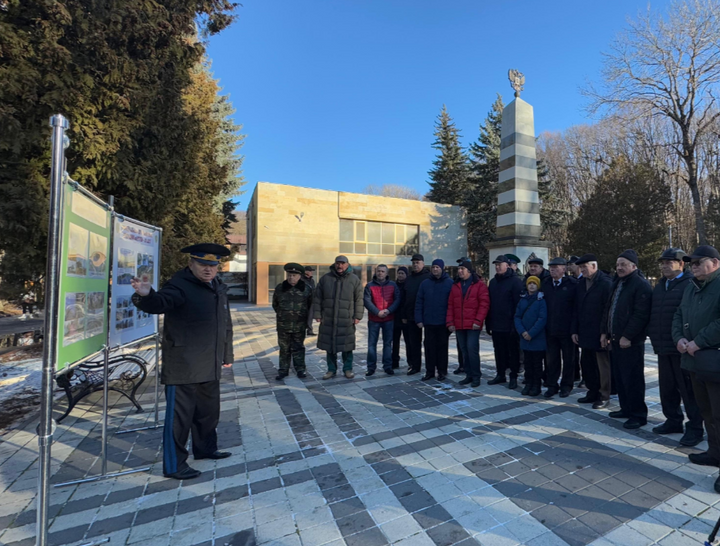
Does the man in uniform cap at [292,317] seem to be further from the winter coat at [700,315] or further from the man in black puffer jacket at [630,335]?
the winter coat at [700,315]

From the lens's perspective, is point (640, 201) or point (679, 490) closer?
point (679, 490)

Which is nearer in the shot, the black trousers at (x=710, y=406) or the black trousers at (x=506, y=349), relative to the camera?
the black trousers at (x=710, y=406)

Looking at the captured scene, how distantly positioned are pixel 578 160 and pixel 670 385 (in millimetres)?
34991

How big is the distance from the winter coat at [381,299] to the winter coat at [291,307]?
1065 mm

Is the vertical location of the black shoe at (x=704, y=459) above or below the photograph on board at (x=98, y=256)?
below

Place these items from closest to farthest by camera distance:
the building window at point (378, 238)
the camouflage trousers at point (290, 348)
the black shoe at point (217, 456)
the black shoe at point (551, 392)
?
the black shoe at point (217, 456), the black shoe at point (551, 392), the camouflage trousers at point (290, 348), the building window at point (378, 238)

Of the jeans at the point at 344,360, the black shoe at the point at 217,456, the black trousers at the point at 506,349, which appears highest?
the black trousers at the point at 506,349

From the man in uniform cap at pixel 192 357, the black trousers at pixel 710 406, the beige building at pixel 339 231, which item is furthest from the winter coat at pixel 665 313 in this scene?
the beige building at pixel 339 231

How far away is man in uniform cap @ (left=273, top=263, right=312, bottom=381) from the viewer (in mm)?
6066

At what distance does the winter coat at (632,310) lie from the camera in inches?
158

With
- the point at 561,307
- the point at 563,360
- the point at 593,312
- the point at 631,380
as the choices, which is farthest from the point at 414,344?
the point at 631,380

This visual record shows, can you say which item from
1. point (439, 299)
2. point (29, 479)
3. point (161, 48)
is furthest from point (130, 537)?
point (161, 48)

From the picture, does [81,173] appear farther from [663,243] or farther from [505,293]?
[663,243]

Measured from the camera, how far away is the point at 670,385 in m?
3.81
